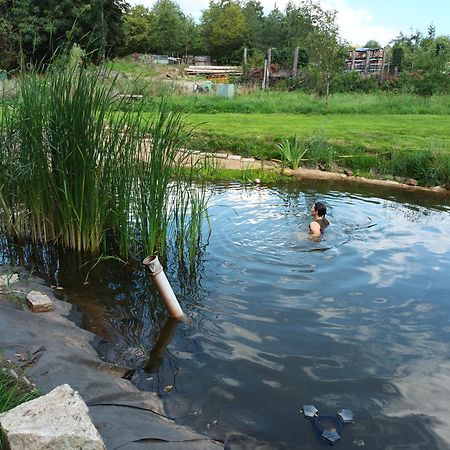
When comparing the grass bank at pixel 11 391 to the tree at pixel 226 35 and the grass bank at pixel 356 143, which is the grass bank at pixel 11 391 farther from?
the tree at pixel 226 35

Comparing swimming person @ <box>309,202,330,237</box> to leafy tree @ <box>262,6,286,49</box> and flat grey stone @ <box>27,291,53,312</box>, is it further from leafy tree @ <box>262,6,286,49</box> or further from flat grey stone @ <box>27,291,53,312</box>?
leafy tree @ <box>262,6,286,49</box>

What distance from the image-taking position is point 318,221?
6586mm

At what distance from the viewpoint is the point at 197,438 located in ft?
8.98

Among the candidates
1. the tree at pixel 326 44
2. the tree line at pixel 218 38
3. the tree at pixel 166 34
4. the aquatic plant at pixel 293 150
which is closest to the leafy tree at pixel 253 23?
the tree line at pixel 218 38

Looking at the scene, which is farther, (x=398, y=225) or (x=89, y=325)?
(x=398, y=225)

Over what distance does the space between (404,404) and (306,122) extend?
11.3 metres

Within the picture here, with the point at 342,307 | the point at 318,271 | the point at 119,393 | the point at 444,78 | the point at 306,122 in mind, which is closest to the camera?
the point at 119,393

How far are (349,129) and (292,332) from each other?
29.7ft

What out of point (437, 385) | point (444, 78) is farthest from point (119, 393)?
point (444, 78)

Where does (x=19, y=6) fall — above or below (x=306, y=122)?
above

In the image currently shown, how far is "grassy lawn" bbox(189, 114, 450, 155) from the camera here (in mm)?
10844

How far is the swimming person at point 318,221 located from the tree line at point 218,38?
10.4 ft

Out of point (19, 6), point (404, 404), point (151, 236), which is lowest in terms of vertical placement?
point (404, 404)

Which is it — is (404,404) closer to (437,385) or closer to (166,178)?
(437,385)
